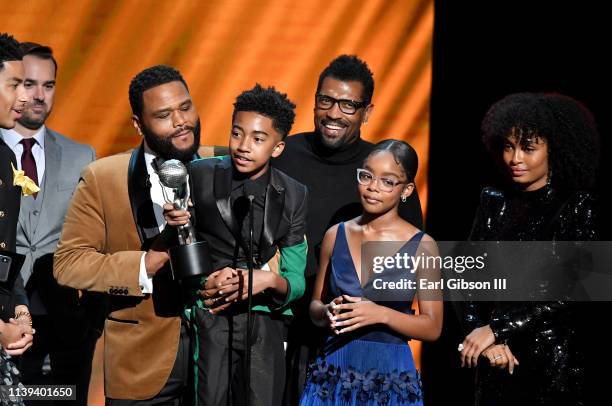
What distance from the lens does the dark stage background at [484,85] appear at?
479cm

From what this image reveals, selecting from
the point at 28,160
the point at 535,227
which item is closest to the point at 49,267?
the point at 28,160

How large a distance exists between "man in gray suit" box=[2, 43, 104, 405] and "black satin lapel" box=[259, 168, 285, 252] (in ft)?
4.32

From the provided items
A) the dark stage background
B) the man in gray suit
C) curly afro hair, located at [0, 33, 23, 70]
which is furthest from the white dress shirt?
the dark stage background

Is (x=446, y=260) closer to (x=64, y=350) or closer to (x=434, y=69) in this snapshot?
(x=434, y=69)

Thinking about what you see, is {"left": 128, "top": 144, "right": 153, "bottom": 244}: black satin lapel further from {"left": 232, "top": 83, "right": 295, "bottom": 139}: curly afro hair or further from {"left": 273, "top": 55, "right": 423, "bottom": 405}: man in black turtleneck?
{"left": 273, "top": 55, "right": 423, "bottom": 405}: man in black turtleneck

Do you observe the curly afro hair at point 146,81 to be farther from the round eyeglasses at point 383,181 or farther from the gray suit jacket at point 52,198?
the round eyeglasses at point 383,181

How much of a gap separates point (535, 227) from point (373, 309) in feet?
2.36

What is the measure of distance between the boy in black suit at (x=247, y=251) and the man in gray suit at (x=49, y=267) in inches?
47.6

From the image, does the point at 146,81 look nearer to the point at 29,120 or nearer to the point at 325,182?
the point at 325,182

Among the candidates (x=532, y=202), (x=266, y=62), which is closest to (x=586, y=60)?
(x=532, y=202)

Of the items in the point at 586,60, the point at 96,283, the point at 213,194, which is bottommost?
the point at 96,283

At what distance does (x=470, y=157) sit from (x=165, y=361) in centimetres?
224

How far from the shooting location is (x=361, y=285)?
149 inches

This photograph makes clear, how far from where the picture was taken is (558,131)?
3.86 metres
